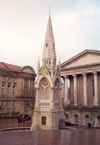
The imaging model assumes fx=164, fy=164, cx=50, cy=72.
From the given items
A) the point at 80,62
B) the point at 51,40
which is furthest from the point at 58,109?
the point at 80,62

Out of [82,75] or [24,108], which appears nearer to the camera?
[82,75]

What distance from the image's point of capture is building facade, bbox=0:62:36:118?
1765 inches

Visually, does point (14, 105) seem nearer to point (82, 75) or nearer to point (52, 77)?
point (82, 75)

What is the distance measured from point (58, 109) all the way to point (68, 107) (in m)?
21.3

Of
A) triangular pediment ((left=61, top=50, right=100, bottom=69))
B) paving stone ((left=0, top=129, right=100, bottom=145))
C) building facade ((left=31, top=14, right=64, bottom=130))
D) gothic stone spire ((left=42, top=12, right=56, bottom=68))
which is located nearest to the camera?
paving stone ((left=0, top=129, right=100, bottom=145))

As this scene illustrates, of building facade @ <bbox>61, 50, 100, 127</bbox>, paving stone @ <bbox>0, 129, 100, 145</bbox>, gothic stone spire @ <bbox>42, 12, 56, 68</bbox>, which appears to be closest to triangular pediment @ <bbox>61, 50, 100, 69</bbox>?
building facade @ <bbox>61, 50, 100, 127</bbox>

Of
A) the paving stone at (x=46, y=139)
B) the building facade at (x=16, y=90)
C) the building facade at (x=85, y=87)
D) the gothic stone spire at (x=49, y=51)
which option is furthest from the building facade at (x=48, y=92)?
the building facade at (x=16, y=90)

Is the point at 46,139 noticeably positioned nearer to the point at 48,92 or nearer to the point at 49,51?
the point at 48,92

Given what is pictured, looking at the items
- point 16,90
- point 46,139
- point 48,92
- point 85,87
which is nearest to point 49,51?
point 48,92

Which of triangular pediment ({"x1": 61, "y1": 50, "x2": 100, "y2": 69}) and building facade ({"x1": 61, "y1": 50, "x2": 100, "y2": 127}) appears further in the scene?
triangular pediment ({"x1": 61, "y1": 50, "x2": 100, "y2": 69})

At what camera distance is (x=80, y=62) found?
4378 centimetres

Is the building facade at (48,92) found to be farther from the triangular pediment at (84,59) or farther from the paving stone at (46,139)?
the triangular pediment at (84,59)

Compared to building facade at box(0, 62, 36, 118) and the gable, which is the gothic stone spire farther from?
building facade at box(0, 62, 36, 118)

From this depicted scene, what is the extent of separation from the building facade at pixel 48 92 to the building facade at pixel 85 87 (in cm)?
1949
